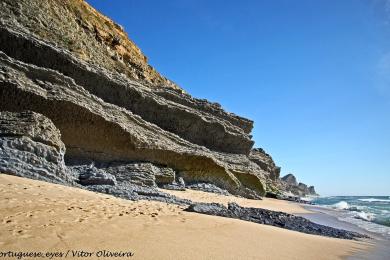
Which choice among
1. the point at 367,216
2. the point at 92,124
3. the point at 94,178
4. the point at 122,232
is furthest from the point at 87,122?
the point at 367,216

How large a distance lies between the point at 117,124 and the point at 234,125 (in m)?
15.9

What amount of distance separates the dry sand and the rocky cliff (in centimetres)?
299

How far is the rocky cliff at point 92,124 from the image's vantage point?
12.8 meters

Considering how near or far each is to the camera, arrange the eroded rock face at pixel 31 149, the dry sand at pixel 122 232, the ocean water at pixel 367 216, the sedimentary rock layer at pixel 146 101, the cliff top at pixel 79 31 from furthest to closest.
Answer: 1. the cliff top at pixel 79 31
2. the sedimentary rock layer at pixel 146 101
3. the ocean water at pixel 367 216
4. the eroded rock face at pixel 31 149
5. the dry sand at pixel 122 232

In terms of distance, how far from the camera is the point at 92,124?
650 inches

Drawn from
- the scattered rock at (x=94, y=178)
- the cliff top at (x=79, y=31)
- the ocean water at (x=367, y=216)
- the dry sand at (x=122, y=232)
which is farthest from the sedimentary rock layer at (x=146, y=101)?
the ocean water at (x=367, y=216)

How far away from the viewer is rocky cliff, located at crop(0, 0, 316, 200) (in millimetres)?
12805

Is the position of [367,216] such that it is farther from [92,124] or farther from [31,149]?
[31,149]

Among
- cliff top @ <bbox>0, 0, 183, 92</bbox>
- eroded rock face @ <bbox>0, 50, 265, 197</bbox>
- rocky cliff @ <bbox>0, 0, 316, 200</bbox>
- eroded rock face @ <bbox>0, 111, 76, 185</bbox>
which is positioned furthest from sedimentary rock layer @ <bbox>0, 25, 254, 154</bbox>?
eroded rock face @ <bbox>0, 111, 76, 185</bbox>

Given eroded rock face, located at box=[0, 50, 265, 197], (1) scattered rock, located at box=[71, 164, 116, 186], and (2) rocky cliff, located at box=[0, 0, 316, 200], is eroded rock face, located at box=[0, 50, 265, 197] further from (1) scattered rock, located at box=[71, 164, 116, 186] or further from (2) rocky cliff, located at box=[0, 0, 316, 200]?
(1) scattered rock, located at box=[71, 164, 116, 186]

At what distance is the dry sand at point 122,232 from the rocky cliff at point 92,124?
2986 millimetres

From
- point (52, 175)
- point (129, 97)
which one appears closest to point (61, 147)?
point (52, 175)

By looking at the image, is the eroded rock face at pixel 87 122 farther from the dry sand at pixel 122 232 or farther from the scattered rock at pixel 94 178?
the dry sand at pixel 122 232

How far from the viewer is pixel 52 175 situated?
12078 millimetres
